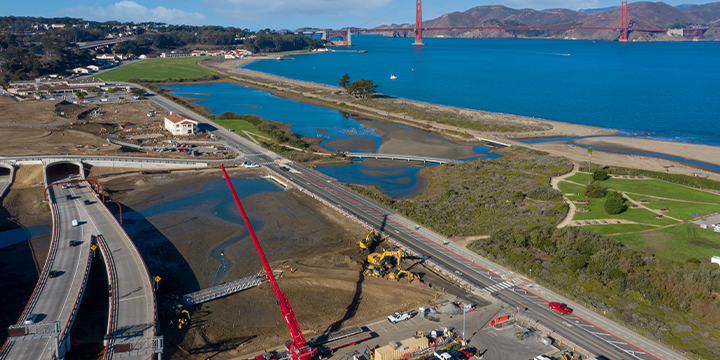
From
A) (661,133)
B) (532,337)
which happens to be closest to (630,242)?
(532,337)

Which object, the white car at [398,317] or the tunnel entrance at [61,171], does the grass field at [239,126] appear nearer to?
the tunnel entrance at [61,171]

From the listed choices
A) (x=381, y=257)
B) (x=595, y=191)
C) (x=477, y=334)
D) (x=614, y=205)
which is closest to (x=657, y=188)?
(x=595, y=191)

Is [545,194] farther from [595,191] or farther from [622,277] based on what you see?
[622,277]

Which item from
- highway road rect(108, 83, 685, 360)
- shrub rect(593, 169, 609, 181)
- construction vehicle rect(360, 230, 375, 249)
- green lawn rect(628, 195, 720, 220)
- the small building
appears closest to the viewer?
highway road rect(108, 83, 685, 360)

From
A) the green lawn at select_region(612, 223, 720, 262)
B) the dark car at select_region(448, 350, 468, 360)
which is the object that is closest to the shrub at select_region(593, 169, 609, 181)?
the green lawn at select_region(612, 223, 720, 262)

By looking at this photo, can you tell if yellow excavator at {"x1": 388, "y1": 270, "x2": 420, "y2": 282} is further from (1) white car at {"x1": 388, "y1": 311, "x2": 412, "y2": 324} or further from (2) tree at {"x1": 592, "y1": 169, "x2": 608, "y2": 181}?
(2) tree at {"x1": 592, "y1": 169, "x2": 608, "y2": 181}
